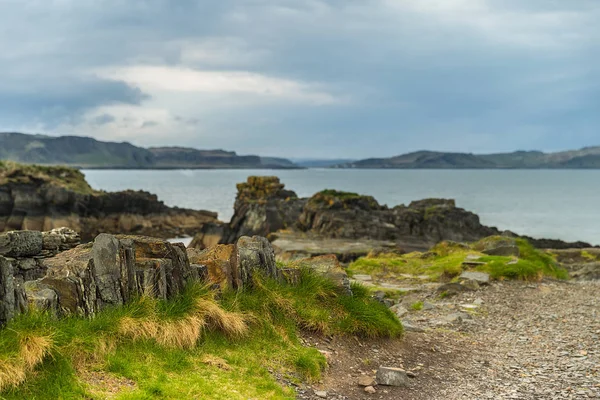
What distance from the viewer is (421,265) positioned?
2847 centimetres

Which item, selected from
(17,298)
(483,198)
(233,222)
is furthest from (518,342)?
(483,198)

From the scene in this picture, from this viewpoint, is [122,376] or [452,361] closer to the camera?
[122,376]

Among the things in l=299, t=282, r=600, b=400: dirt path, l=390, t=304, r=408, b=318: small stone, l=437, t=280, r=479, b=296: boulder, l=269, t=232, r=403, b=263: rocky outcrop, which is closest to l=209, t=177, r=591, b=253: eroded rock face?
l=269, t=232, r=403, b=263: rocky outcrop

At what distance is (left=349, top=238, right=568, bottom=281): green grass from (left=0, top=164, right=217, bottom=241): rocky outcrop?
6011 cm

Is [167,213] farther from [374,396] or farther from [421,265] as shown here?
[374,396]

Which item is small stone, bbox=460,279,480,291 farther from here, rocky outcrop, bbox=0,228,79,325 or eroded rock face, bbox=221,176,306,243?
eroded rock face, bbox=221,176,306,243

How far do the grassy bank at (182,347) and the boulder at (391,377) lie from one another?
3.91ft

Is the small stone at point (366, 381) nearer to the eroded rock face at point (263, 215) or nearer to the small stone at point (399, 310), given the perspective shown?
the small stone at point (399, 310)

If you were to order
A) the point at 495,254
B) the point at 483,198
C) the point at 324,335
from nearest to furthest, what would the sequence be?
the point at 324,335
the point at 495,254
the point at 483,198

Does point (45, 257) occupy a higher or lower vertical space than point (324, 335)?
higher

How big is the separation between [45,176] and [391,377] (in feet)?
298

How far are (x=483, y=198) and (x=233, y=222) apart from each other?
12487cm

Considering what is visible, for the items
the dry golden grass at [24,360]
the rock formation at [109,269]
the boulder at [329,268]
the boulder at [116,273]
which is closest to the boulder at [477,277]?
the boulder at [329,268]

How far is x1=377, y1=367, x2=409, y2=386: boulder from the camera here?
1109 cm
